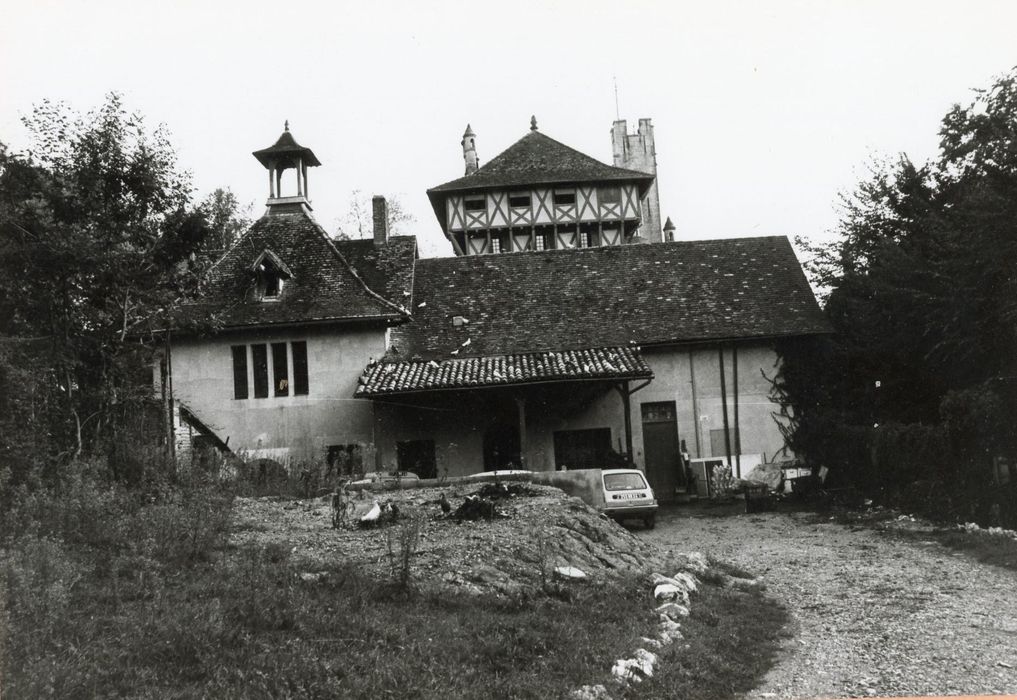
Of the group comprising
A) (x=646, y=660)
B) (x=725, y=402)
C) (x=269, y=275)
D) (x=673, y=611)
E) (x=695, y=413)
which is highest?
(x=269, y=275)

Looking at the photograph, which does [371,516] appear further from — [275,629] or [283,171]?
[283,171]

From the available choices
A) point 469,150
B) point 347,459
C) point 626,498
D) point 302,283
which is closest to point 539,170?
point 469,150

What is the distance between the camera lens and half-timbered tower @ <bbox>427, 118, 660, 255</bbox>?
41625mm

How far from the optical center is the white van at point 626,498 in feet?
59.6

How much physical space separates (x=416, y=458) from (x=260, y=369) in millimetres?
5316

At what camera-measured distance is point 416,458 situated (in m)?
24.7

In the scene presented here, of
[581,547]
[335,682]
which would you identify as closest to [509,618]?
[335,682]

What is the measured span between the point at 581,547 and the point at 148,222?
10.7m

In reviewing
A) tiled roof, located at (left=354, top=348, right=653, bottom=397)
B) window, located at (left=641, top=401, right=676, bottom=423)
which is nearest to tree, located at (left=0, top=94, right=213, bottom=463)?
tiled roof, located at (left=354, top=348, right=653, bottom=397)

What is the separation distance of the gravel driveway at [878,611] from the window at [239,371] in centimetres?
1314

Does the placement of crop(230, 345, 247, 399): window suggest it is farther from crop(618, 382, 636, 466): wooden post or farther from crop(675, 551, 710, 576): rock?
crop(675, 551, 710, 576): rock

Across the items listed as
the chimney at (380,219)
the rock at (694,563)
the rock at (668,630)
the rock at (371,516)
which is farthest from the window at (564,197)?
the rock at (668,630)

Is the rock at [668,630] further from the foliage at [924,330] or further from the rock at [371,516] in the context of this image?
the foliage at [924,330]

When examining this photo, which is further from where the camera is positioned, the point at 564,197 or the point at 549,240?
the point at 549,240
